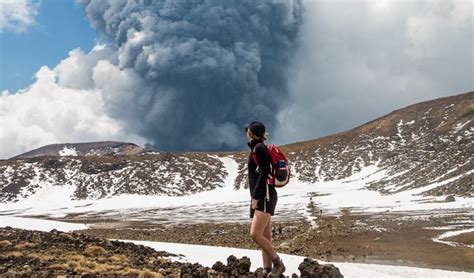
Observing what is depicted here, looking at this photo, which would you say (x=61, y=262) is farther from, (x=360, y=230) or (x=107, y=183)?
(x=107, y=183)

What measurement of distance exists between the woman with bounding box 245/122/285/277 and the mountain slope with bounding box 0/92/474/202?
85272mm

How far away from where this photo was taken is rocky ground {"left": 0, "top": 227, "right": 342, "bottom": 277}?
924cm

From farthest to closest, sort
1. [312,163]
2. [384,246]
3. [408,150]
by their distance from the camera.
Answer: [312,163]
[408,150]
[384,246]

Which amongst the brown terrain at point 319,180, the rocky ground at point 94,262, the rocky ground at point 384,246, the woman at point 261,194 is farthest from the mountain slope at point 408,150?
the woman at point 261,194

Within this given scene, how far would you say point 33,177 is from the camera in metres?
132

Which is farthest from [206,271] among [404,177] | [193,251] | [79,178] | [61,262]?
[79,178]

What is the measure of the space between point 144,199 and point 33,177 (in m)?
38.3

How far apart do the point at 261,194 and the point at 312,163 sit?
127600 mm

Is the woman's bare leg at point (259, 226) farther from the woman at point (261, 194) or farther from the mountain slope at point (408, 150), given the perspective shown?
the mountain slope at point (408, 150)

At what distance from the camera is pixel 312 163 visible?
134m

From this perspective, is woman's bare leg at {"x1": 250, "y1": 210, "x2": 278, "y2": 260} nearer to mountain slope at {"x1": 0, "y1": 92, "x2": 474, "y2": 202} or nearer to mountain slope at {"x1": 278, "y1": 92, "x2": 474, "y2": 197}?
mountain slope at {"x1": 278, "y1": 92, "x2": 474, "y2": 197}

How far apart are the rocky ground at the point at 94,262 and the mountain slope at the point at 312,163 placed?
81536mm

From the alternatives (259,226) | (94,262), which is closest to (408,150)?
(94,262)

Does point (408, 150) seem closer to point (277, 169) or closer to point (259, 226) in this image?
point (259, 226)
